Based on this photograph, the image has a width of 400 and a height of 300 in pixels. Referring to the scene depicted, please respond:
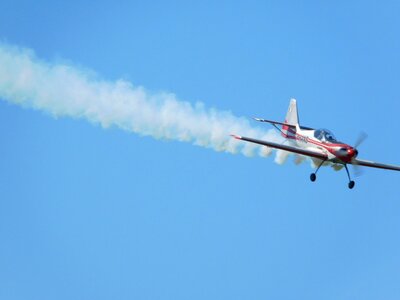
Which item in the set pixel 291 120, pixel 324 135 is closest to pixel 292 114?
pixel 291 120

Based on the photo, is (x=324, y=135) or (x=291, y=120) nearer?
(x=324, y=135)

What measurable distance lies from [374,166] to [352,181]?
12.9 feet

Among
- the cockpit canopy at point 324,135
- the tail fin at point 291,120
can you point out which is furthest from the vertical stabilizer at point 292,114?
the cockpit canopy at point 324,135

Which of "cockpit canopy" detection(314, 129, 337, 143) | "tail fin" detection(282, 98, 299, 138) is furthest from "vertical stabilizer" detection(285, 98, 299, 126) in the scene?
"cockpit canopy" detection(314, 129, 337, 143)

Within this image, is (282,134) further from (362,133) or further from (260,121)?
(362,133)

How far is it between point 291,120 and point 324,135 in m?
7.04

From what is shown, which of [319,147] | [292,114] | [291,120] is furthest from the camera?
[292,114]

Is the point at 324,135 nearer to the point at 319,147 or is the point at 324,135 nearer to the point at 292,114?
the point at 319,147

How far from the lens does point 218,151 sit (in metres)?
60.9

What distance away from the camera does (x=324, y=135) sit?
188ft

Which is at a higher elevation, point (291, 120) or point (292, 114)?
point (292, 114)

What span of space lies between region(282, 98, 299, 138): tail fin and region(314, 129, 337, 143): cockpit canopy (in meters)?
3.49

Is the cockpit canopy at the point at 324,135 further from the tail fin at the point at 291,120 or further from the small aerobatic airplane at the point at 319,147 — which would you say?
the tail fin at the point at 291,120

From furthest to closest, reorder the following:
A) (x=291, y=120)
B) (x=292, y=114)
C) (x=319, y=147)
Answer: (x=292, y=114) < (x=291, y=120) < (x=319, y=147)
